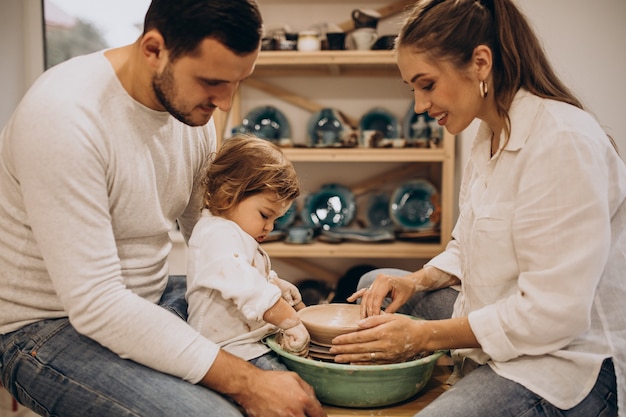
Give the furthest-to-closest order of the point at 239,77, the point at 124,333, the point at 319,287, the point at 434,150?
the point at 319,287
the point at 434,150
the point at 239,77
the point at 124,333

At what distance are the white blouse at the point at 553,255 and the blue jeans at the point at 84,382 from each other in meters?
0.66

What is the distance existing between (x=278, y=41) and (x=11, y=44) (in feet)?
5.57

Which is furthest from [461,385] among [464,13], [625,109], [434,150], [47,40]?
[47,40]

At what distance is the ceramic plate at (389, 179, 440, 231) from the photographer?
12.0 ft

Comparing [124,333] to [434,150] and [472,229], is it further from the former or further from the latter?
[434,150]

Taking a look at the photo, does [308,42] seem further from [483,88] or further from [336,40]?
[483,88]

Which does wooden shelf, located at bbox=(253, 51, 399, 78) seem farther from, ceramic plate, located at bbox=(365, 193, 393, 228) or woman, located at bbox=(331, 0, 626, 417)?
woman, located at bbox=(331, 0, 626, 417)

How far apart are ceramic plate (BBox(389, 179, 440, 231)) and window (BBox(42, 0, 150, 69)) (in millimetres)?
1896

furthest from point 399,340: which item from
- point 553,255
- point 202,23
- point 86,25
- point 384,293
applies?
point 86,25

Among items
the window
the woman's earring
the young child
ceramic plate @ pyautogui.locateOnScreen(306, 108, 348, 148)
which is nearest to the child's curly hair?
the young child

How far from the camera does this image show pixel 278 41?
3432mm

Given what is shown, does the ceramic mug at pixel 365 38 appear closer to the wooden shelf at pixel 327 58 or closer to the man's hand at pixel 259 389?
the wooden shelf at pixel 327 58

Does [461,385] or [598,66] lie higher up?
[598,66]

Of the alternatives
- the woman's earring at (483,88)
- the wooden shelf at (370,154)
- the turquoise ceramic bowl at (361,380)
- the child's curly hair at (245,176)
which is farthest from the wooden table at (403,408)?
the wooden shelf at (370,154)
